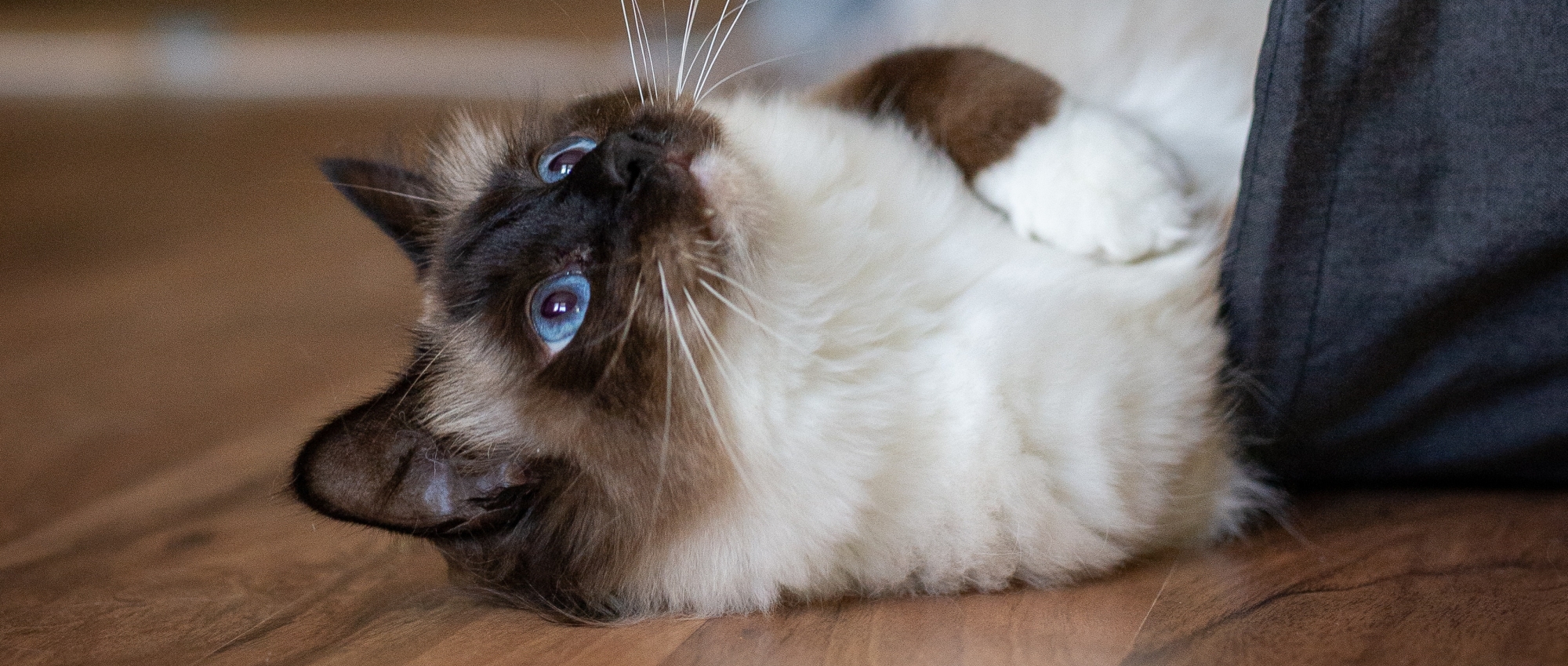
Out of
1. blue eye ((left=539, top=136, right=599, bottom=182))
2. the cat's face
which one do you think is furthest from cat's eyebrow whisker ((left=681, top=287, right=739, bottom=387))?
blue eye ((left=539, top=136, right=599, bottom=182))

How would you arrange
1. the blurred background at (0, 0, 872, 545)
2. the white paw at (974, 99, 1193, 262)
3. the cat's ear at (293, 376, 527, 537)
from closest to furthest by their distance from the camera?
the cat's ear at (293, 376, 527, 537), the white paw at (974, 99, 1193, 262), the blurred background at (0, 0, 872, 545)

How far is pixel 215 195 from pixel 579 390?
2.26m

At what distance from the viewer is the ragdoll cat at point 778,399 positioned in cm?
94

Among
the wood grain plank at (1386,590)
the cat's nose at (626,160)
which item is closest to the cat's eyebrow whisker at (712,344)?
the cat's nose at (626,160)

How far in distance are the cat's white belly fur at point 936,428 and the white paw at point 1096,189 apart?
0.05 m

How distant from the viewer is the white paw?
3.47 feet

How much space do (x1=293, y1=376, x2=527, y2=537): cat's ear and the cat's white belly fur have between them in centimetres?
15

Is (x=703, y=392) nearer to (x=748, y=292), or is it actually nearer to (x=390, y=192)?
(x=748, y=292)

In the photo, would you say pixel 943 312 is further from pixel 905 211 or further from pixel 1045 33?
pixel 1045 33

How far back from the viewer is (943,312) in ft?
3.33

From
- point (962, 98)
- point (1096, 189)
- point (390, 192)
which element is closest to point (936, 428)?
point (1096, 189)

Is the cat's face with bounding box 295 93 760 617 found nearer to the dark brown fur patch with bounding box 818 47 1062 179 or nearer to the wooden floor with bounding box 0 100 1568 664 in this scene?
the wooden floor with bounding box 0 100 1568 664

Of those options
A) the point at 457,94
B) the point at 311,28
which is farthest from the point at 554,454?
the point at 311,28

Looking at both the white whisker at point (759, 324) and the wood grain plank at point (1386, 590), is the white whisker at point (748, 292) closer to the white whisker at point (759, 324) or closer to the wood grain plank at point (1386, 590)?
the white whisker at point (759, 324)
